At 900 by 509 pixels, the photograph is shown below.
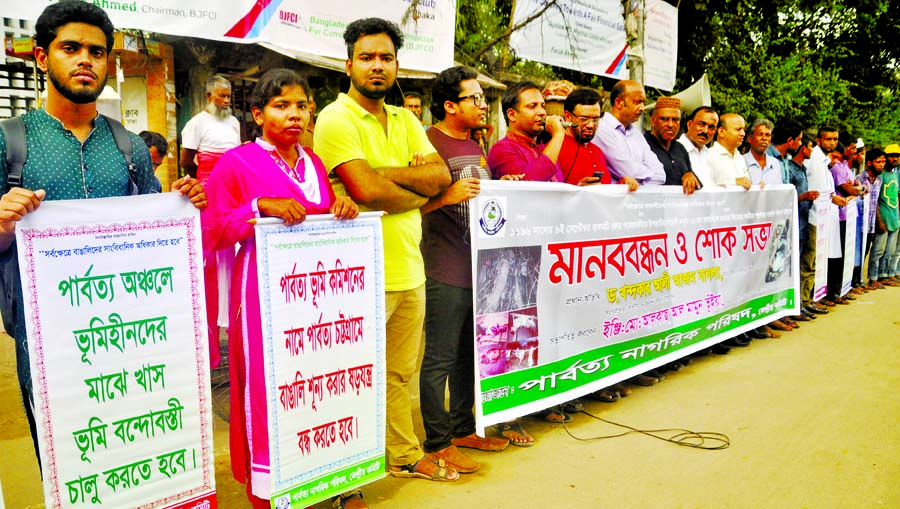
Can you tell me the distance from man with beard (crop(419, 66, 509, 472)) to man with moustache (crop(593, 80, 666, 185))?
157 centimetres

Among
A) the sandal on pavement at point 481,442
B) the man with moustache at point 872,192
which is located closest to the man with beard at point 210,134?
the sandal on pavement at point 481,442

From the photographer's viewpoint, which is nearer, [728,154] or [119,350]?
[119,350]

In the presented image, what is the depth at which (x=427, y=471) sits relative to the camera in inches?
141

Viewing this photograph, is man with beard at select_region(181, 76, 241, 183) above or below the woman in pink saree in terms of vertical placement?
above

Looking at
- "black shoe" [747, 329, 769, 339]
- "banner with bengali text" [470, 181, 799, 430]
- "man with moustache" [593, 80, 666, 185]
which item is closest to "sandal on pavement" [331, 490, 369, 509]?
"banner with bengali text" [470, 181, 799, 430]

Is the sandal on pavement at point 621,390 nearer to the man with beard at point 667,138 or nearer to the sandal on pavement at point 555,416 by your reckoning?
the sandal on pavement at point 555,416

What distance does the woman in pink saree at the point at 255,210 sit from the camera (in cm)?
285

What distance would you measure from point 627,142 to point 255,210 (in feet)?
10.6

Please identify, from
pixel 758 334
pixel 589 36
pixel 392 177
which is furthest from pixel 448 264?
pixel 589 36

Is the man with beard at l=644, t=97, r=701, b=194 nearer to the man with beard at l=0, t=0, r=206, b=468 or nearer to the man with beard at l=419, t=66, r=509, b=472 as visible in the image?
the man with beard at l=419, t=66, r=509, b=472

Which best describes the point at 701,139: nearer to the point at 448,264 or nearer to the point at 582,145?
the point at 582,145

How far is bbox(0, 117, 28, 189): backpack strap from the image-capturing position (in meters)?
2.42

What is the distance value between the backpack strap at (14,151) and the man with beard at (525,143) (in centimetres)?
248

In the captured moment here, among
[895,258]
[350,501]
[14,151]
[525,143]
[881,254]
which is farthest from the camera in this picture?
[895,258]
